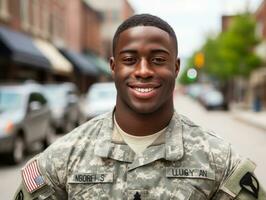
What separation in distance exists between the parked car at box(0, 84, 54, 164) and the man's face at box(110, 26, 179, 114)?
8998 millimetres

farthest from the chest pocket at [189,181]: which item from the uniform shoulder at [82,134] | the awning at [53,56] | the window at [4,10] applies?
the awning at [53,56]

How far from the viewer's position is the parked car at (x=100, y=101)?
61.3 ft

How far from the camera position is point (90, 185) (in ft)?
7.04

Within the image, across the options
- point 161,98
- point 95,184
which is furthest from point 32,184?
point 161,98

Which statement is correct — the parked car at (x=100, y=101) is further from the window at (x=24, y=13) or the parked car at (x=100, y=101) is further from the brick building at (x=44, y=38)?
the window at (x=24, y=13)

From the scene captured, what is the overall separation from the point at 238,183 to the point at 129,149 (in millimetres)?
442

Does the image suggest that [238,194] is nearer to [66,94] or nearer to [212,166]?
[212,166]

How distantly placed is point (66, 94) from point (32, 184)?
16.7 metres

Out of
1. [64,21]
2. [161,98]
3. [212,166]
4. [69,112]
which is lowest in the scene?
[69,112]

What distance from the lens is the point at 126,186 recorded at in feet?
6.97

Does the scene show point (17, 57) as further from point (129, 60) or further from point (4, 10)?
point (129, 60)

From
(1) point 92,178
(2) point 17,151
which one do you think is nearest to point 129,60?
(1) point 92,178

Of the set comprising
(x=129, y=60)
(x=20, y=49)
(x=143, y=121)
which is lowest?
(x=143, y=121)

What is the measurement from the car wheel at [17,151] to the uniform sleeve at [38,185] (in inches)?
360
